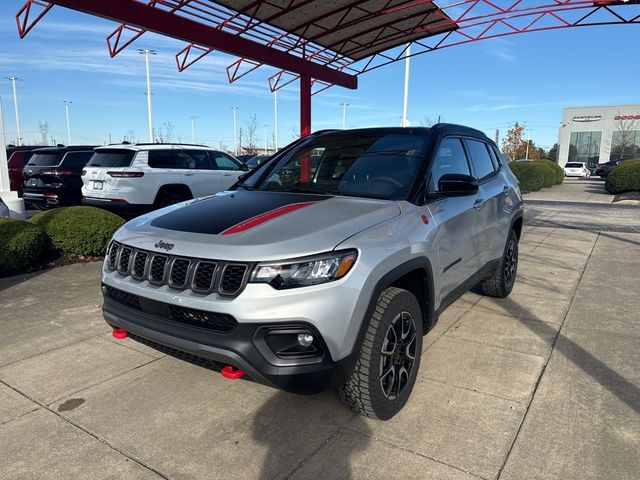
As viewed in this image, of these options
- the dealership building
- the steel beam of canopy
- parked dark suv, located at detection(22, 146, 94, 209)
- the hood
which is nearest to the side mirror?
the hood

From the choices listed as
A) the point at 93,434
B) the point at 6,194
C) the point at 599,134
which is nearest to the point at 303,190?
the point at 93,434

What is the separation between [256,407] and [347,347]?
0.98 metres

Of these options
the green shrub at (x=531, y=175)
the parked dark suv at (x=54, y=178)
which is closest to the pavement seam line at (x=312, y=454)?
the parked dark suv at (x=54, y=178)

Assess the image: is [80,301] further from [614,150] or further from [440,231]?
[614,150]

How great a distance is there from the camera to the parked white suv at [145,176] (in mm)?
8773

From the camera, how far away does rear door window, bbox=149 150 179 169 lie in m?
9.26

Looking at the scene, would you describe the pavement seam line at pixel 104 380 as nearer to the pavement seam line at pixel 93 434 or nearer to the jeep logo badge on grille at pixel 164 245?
the pavement seam line at pixel 93 434

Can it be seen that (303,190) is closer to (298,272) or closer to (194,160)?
(298,272)

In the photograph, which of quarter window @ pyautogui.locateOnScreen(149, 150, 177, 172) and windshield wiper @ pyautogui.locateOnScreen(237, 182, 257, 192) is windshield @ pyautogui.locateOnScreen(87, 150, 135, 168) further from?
windshield wiper @ pyautogui.locateOnScreen(237, 182, 257, 192)

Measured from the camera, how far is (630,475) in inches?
92.1

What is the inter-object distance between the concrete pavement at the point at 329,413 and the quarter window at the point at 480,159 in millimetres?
1443

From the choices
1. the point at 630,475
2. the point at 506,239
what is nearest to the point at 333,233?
the point at 630,475

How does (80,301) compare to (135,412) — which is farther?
(80,301)

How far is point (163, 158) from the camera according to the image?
945 centimetres
